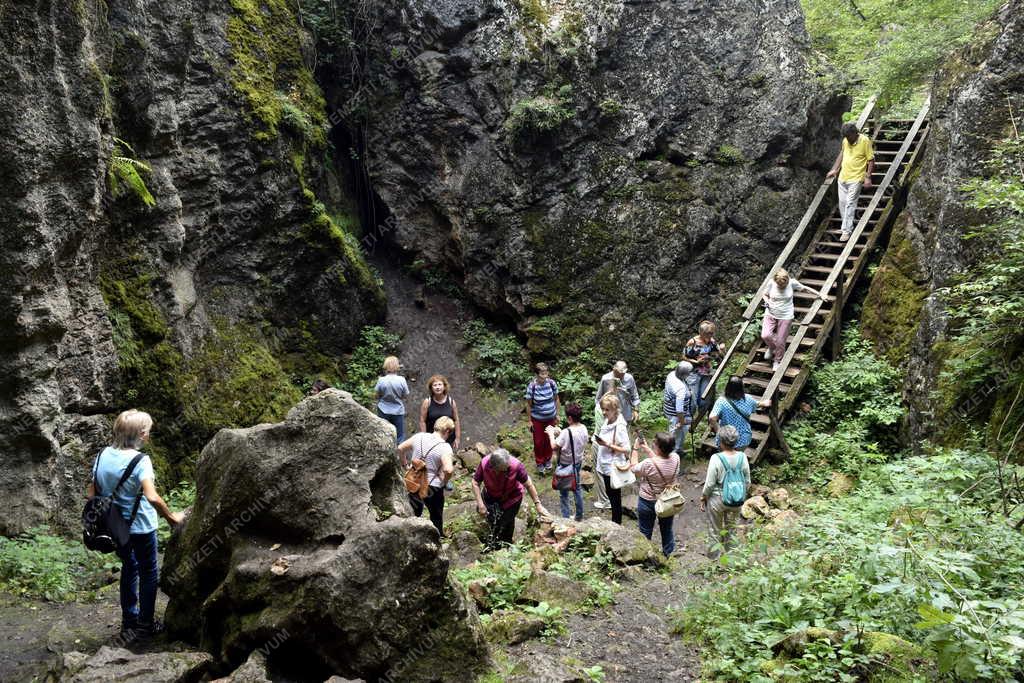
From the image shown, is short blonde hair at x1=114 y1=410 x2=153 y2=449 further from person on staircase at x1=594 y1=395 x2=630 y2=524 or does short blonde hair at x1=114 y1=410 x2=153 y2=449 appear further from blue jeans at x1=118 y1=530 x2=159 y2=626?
person on staircase at x1=594 y1=395 x2=630 y2=524

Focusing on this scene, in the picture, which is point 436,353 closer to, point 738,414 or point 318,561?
point 738,414

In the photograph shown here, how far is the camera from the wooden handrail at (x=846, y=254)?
467 inches

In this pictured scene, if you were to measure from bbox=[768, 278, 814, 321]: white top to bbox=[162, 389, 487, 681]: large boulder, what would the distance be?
8.52 m

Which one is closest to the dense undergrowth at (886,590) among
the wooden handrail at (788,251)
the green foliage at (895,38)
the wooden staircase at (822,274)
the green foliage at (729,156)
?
the wooden staircase at (822,274)

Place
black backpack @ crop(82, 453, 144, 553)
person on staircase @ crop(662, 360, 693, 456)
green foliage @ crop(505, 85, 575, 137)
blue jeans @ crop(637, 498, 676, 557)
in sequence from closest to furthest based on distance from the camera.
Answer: black backpack @ crop(82, 453, 144, 553) < blue jeans @ crop(637, 498, 676, 557) < person on staircase @ crop(662, 360, 693, 456) < green foliage @ crop(505, 85, 575, 137)

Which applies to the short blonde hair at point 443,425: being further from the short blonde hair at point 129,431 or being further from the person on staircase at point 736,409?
the person on staircase at point 736,409

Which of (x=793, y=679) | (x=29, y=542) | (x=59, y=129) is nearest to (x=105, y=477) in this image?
→ (x=29, y=542)

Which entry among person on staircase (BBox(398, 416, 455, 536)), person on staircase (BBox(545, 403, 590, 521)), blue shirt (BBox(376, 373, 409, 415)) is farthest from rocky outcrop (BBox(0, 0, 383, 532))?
person on staircase (BBox(545, 403, 590, 521))

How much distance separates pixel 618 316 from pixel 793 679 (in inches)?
421

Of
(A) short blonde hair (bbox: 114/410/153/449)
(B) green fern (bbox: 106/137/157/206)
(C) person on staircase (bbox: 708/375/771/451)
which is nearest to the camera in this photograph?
(A) short blonde hair (bbox: 114/410/153/449)

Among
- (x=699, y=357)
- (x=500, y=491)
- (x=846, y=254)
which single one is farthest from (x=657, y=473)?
(x=846, y=254)

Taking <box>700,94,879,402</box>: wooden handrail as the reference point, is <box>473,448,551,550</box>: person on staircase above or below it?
below

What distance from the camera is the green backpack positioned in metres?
7.47

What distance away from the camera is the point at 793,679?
4.60 metres
